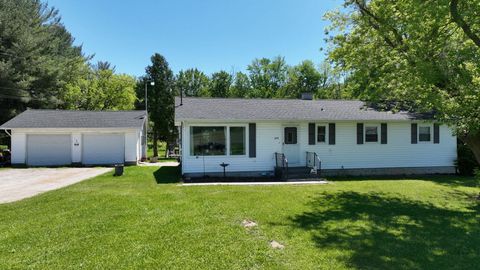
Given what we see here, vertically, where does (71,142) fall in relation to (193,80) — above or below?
below

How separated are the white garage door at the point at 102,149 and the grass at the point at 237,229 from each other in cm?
1025

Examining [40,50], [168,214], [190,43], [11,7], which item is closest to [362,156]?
[168,214]

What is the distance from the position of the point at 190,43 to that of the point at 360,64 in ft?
81.2

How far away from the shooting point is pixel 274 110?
16484mm

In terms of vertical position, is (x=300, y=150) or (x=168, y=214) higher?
(x=300, y=150)

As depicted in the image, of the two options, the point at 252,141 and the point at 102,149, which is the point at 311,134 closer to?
the point at 252,141

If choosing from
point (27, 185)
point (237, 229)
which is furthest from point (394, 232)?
point (27, 185)

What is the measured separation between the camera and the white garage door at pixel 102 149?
68.1 ft

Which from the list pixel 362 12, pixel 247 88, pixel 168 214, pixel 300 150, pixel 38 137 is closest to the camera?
pixel 168 214

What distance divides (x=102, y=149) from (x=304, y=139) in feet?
42.5

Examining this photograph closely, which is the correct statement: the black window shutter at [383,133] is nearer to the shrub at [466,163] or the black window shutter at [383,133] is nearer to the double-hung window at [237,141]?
the shrub at [466,163]

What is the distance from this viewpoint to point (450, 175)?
1645cm

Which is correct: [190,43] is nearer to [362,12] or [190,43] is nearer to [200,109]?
[200,109]

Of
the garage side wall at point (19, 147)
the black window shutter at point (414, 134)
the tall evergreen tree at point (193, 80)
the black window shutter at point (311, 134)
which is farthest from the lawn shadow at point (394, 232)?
the tall evergreen tree at point (193, 80)
